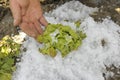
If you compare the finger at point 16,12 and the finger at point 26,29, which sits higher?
the finger at point 16,12

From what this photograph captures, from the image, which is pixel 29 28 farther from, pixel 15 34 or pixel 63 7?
pixel 63 7

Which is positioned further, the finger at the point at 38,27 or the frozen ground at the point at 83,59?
the finger at the point at 38,27

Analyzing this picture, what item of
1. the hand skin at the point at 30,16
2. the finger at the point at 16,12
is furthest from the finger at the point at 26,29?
the finger at the point at 16,12

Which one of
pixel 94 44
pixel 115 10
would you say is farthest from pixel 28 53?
pixel 115 10

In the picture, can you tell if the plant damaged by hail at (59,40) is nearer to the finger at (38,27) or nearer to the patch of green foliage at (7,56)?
the finger at (38,27)

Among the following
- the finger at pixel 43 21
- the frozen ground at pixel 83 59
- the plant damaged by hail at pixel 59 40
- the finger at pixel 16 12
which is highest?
the finger at pixel 16 12

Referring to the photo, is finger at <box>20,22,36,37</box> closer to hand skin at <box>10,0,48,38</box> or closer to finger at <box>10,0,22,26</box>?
hand skin at <box>10,0,48,38</box>
